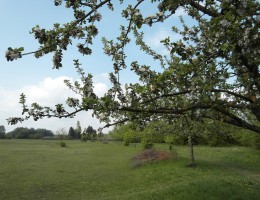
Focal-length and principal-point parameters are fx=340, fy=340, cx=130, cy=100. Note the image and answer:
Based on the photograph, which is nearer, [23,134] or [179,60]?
[179,60]

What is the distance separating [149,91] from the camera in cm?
718

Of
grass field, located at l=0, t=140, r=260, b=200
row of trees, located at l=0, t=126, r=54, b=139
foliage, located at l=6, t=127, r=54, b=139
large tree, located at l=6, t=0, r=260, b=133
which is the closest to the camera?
large tree, located at l=6, t=0, r=260, b=133

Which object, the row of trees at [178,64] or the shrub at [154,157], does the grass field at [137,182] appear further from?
the row of trees at [178,64]

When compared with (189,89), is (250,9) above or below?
above

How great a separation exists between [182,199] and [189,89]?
6859 millimetres

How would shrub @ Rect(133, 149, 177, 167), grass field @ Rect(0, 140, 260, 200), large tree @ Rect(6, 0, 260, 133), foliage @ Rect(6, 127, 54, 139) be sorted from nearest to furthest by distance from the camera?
large tree @ Rect(6, 0, 260, 133) → grass field @ Rect(0, 140, 260, 200) → shrub @ Rect(133, 149, 177, 167) → foliage @ Rect(6, 127, 54, 139)

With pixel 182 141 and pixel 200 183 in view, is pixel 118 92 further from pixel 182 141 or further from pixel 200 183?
pixel 182 141

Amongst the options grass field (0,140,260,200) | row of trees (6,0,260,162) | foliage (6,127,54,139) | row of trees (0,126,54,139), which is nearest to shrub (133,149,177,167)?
grass field (0,140,260,200)

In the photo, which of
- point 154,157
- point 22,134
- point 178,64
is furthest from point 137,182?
point 22,134

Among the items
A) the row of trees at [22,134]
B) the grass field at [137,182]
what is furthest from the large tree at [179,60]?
the row of trees at [22,134]

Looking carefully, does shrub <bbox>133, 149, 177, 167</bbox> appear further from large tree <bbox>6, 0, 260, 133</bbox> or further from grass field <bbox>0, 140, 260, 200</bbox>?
large tree <bbox>6, 0, 260, 133</bbox>

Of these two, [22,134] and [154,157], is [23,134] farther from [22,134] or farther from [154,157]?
[154,157]

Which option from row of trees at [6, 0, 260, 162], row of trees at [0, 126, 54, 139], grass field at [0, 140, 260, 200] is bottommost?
grass field at [0, 140, 260, 200]

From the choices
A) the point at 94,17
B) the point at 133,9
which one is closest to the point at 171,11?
the point at 133,9
